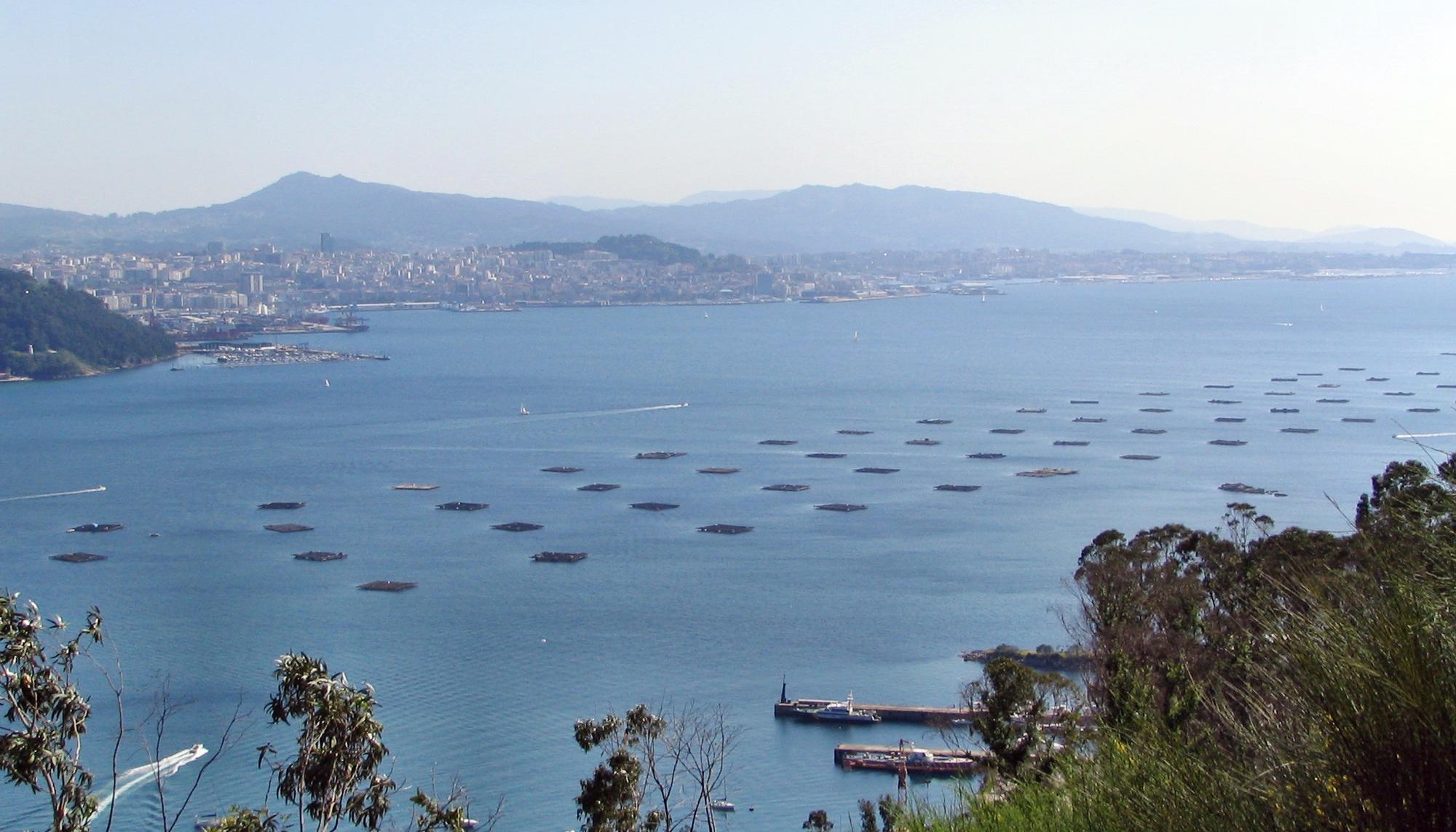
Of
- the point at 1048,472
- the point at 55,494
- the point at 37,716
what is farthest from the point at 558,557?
the point at 37,716

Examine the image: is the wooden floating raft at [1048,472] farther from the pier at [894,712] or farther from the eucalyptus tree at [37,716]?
the eucalyptus tree at [37,716]

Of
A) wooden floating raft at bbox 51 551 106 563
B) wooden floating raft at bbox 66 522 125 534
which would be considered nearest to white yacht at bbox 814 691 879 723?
wooden floating raft at bbox 51 551 106 563

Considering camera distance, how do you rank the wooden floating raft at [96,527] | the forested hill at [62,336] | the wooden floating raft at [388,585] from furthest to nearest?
the forested hill at [62,336]
the wooden floating raft at [96,527]
the wooden floating raft at [388,585]

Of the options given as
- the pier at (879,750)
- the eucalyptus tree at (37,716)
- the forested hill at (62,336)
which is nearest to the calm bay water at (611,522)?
the pier at (879,750)

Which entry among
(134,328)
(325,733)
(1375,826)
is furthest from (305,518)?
(134,328)

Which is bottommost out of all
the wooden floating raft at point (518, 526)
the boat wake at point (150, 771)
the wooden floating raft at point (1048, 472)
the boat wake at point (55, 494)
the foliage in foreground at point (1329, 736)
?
the boat wake at point (55, 494)

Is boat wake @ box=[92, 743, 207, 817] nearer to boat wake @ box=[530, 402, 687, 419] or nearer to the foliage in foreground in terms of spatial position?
the foliage in foreground

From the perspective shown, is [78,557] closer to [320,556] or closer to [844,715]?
[320,556]
